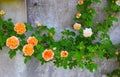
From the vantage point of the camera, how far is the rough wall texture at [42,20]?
2.00 metres

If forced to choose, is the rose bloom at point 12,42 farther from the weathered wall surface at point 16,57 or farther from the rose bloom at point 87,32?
the rose bloom at point 87,32

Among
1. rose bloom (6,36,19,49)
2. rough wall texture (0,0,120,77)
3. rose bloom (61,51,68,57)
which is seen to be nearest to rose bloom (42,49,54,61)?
rose bloom (61,51,68,57)

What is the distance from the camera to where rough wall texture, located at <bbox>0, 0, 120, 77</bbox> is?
2002 millimetres

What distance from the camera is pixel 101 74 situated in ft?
7.55

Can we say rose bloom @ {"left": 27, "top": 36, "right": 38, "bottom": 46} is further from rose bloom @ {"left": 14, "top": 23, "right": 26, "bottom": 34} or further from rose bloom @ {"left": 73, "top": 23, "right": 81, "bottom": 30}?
rose bloom @ {"left": 73, "top": 23, "right": 81, "bottom": 30}

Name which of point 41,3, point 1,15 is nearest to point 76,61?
point 41,3

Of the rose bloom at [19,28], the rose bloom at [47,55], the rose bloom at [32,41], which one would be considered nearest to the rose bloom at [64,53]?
the rose bloom at [47,55]

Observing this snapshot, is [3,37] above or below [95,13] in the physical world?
below

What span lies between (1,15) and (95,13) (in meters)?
0.79

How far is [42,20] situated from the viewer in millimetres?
2068

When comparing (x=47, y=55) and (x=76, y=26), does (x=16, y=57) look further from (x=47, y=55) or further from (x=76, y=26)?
(x=76, y=26)

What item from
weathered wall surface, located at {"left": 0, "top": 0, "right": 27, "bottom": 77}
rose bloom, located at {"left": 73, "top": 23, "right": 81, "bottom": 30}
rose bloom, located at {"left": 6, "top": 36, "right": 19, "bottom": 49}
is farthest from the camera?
rose bloom, located at {"left": 73, "top": 23, "right": 81, "bottom": 30}

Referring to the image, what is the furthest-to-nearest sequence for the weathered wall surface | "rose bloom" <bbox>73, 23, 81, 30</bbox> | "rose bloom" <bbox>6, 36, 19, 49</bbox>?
"rose bloom" <bbox>73, 23, 81, 30</bbox>
the weathered wall surface
"rose bloom" <bbox>6, 36, 19, 49</bbox>

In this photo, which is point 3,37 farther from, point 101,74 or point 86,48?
point 101,74
